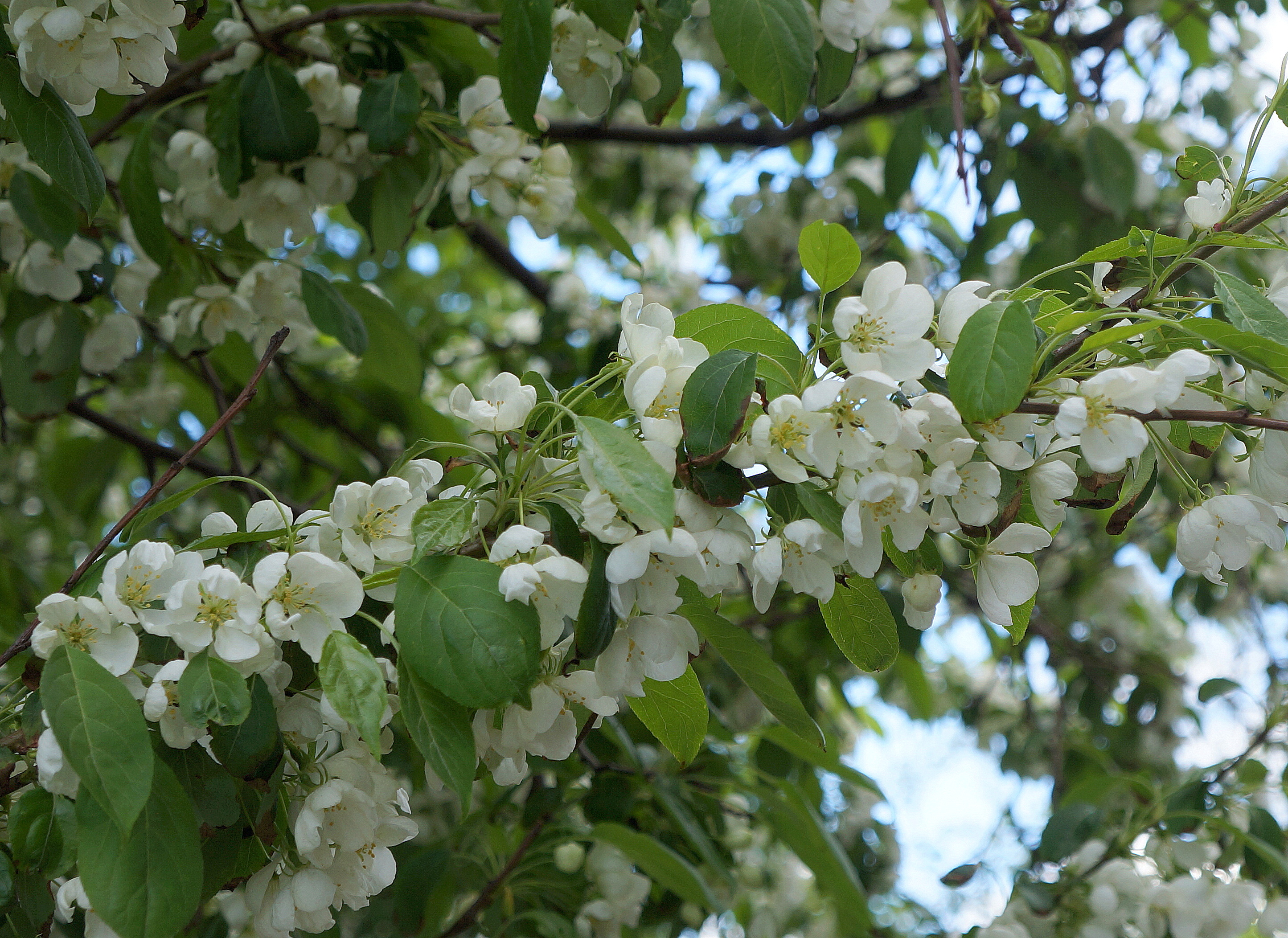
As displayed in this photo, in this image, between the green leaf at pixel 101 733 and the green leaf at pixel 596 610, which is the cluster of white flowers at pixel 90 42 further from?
the green leaf at pixel 596 610

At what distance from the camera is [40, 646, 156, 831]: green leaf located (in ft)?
2.68

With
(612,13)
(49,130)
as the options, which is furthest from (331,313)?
(612,13)

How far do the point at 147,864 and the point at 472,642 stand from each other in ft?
1.13

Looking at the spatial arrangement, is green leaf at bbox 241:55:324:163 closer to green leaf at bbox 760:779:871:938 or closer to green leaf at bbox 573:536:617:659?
green leaf at bbox 573:536:617:659

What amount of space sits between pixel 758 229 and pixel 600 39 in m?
1.97

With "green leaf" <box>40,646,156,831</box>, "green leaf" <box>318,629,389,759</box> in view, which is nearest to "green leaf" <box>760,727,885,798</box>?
"green leaf" <box>318,629,389,759</box>

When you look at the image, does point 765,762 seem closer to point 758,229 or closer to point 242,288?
point 242,288

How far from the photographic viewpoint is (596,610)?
884mm

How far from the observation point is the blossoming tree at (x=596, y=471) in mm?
887

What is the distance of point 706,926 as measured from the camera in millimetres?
2730

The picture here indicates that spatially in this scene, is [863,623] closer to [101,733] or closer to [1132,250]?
[1132,250]

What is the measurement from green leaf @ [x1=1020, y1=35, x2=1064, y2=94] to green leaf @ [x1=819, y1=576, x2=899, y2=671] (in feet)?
3.82


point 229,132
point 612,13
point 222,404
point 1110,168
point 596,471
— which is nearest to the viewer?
point 596,471

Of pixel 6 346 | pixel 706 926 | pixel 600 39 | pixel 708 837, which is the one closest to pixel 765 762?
pixel 708 837
